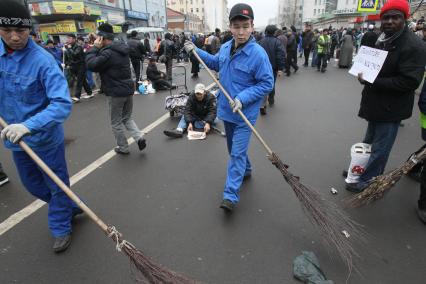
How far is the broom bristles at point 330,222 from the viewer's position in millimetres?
2479

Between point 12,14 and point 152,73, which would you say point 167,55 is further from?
point 12,14

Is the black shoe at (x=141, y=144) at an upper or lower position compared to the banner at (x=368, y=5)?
lower

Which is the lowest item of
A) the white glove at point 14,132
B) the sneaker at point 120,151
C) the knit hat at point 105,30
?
the sneaker at point 120,151

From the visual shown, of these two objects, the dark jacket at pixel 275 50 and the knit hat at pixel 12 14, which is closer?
the knit hat at pixel 12 14

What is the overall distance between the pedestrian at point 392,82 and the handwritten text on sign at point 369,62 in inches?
1.9

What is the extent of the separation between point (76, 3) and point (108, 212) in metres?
29.6

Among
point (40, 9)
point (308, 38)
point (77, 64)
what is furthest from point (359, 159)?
point (40, 9)

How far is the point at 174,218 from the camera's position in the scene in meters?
3.09

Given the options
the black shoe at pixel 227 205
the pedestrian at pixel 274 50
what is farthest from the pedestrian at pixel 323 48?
the black shoe at pixel 227 205

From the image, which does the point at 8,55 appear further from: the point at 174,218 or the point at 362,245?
the point at 362,245

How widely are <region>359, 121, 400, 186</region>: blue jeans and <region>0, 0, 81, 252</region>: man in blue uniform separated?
3.06 metres

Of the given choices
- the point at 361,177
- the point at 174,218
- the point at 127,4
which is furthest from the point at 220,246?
the point at 127,4

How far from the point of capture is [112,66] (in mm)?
4301

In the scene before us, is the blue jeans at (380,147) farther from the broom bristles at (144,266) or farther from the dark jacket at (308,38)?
the dark jacket at (308,38)
